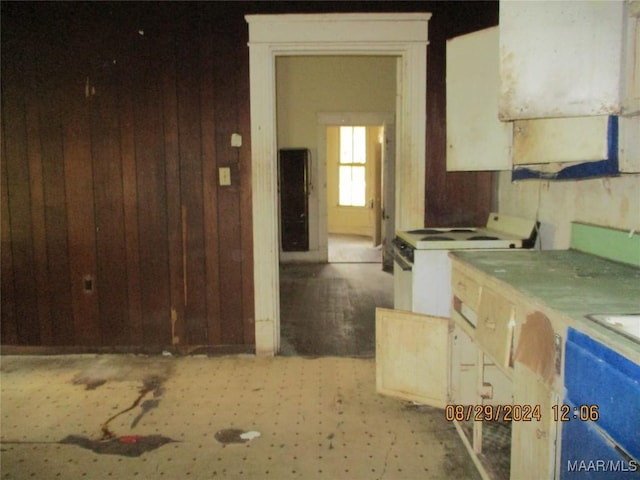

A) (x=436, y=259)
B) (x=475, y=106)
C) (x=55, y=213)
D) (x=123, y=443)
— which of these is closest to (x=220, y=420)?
(x=123, y=443)

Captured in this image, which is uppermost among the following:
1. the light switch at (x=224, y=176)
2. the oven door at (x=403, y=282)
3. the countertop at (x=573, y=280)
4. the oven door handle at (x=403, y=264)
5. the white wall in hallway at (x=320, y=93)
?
the white wall in hallway at (x=320, y=93)

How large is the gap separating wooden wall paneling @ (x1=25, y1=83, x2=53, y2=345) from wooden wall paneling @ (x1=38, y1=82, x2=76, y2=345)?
0.08 ft

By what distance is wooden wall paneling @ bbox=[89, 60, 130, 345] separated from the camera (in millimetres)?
3418

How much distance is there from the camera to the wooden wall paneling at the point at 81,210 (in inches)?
135

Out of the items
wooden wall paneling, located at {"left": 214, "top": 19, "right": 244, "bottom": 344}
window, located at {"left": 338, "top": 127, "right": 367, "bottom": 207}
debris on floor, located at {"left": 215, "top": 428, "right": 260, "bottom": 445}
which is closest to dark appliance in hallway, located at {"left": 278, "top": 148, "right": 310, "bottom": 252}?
window, located at {"left": 338, "top": 127, "right": 367, "bottom": 207}

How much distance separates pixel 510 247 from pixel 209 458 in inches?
73.3

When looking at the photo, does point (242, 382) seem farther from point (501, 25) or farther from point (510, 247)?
point (501, 25)

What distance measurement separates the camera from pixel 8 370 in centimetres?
336

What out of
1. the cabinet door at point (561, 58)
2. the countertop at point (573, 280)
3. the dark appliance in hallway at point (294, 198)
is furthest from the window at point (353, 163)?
the cabinet door at point (561, 58)

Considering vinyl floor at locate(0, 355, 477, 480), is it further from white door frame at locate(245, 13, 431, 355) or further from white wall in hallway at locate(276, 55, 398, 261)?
white wall in hallway at locate(276, 55, 398, 261)

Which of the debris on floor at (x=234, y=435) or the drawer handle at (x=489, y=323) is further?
the debris on floor at (x=234, y=435)

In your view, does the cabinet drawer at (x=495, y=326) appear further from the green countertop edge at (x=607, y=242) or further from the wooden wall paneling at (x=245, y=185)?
the wooden wall paneling at (x=245, y=185)

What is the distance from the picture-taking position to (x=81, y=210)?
11.6ft

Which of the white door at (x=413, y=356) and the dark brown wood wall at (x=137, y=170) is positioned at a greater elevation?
the dark brown wood wall at (x=137, y=170)
